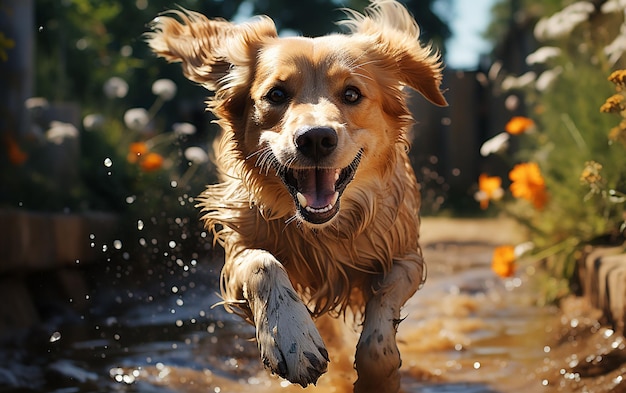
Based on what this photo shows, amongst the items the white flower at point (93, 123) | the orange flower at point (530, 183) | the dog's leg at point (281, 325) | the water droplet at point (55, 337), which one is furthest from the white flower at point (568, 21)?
the white flower at point (93, 123)

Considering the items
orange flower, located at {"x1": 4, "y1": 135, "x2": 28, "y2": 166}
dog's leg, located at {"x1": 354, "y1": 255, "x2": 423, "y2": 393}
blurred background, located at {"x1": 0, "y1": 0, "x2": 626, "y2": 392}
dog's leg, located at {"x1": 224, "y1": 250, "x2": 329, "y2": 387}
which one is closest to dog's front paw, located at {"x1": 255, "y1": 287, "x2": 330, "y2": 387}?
dog's leg, located at {"x1": 224, "y1": 250, "x2": 329, "y2": 387}

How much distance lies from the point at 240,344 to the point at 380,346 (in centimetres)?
178

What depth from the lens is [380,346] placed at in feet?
9.93

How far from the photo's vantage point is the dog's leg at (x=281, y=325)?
270 cm

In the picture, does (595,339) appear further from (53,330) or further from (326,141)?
(53,330)

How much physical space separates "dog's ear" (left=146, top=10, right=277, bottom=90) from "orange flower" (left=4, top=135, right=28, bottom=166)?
8.18 ft

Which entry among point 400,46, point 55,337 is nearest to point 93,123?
point 55,337

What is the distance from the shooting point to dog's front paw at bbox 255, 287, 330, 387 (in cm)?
269

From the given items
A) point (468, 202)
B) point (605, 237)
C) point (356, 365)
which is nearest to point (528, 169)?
point (605, 237)

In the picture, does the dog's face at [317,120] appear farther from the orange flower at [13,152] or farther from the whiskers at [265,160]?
the orange flower at [13,152]

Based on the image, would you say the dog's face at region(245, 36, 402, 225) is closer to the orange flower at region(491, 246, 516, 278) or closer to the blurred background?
the blurred background

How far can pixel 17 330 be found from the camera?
512cm

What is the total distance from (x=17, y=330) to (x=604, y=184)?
3387 mm

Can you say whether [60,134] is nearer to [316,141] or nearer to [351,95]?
[351,95]
